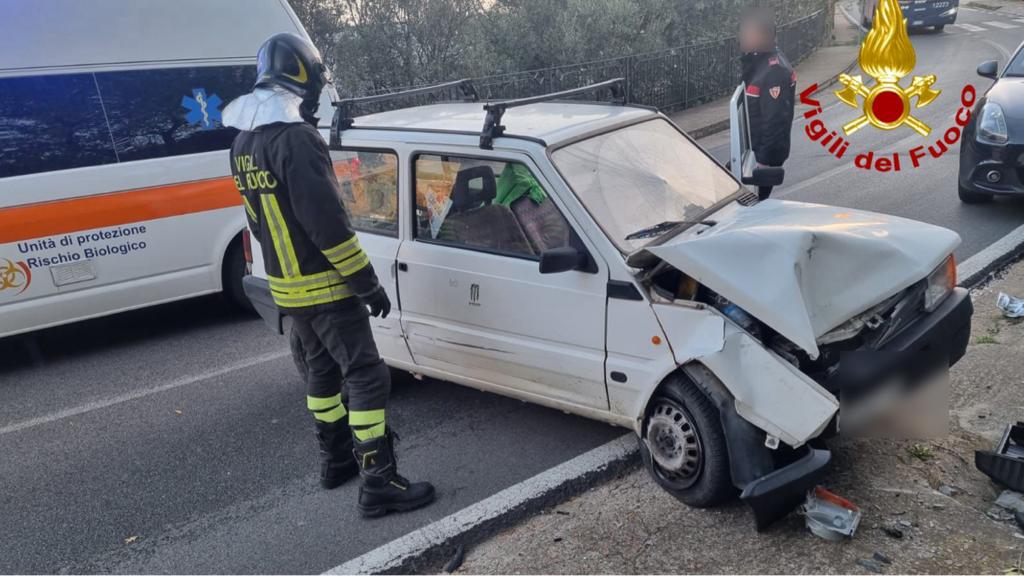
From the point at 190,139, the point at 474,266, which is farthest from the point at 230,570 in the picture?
the point at 190,139

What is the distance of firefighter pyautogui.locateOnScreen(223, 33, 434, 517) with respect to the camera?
137 inches

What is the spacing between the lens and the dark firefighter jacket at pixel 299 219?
346cm

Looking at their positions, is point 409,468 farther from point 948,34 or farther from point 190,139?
point 948,34

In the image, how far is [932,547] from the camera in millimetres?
3055

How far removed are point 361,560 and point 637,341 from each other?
4.93 ft

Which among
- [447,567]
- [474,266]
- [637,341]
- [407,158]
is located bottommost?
[447,567]

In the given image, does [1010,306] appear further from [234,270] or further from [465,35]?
[465,35]

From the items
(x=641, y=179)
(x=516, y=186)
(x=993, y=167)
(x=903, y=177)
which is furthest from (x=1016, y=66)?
(x=516, y=186)

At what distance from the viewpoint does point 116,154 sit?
6.04 meters

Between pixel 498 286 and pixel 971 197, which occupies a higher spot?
pixel 498 286

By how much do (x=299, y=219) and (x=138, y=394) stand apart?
2665 millimetres

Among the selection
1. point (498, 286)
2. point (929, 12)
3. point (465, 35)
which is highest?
point (465, 35)

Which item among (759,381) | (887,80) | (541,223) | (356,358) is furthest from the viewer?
(887,80)

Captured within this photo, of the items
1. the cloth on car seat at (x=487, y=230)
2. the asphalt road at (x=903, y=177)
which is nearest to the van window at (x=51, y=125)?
the cloth on car seat at (x=487, y=230)
